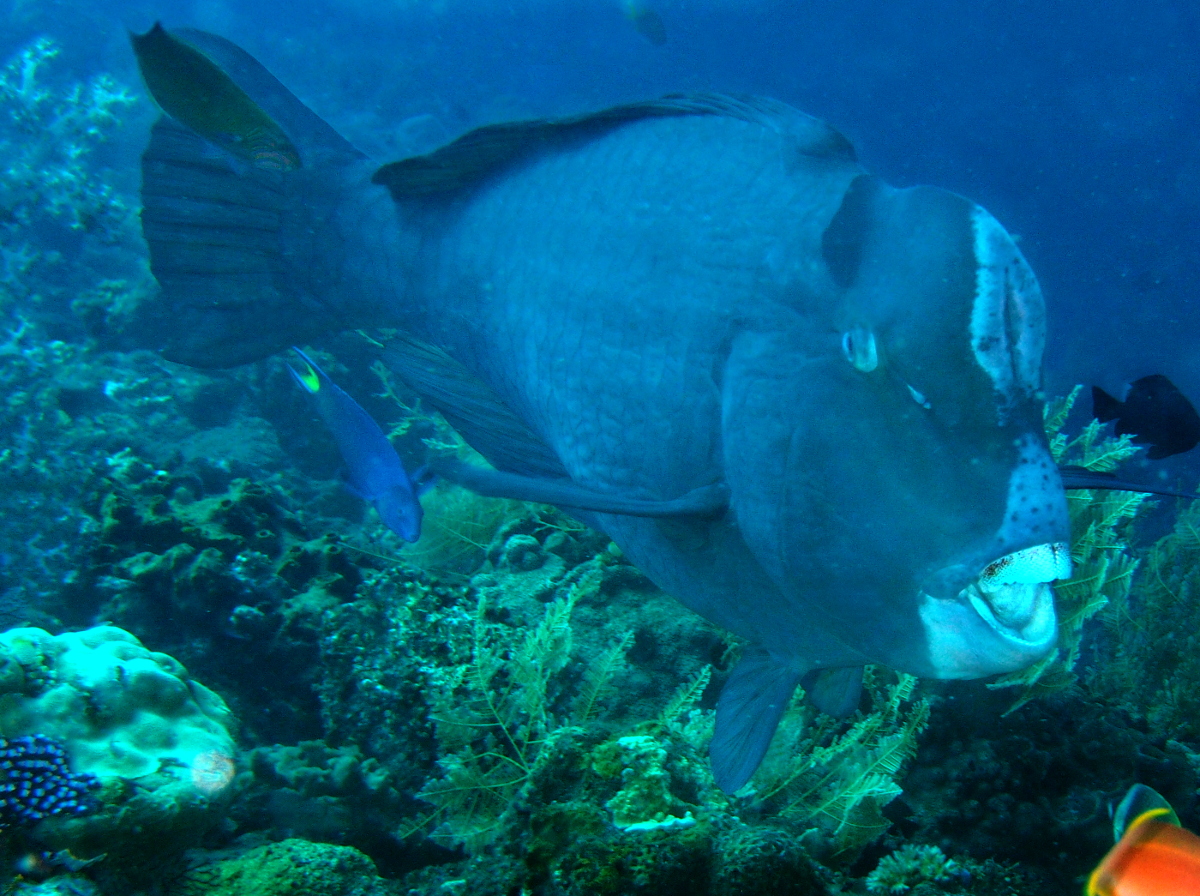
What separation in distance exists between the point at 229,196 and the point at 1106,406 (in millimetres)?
5921

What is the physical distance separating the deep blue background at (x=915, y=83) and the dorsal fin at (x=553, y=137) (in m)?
14.3

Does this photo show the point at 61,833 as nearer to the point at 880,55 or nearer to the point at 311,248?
the point at 311,248

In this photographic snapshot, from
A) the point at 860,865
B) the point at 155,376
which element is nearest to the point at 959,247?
the point at 860,865

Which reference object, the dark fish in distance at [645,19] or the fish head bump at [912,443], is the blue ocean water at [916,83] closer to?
the dark fish in distance at [645,19]

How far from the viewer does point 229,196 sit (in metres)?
3.76

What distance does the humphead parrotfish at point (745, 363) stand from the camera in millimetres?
1440

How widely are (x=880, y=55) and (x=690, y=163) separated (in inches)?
1199

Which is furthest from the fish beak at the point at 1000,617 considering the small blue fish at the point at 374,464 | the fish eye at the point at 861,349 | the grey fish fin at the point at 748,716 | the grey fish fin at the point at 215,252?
the grey fish fin at the point at 215,252

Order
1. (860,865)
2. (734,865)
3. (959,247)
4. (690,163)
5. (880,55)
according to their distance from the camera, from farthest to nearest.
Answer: (880,55)
(860,865)
(690,163)
(734,865)
(959,247)

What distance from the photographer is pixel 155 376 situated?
7.29m

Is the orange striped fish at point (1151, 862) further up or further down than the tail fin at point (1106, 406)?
further down

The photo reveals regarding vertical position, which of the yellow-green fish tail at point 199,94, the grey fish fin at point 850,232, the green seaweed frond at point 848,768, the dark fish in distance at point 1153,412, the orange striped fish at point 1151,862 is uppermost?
the yellow-green fish tail at point 199,94

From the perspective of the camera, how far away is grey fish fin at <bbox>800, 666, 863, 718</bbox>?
2.44 meters

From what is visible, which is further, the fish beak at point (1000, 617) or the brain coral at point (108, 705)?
the brain coral at point (108, 705)
